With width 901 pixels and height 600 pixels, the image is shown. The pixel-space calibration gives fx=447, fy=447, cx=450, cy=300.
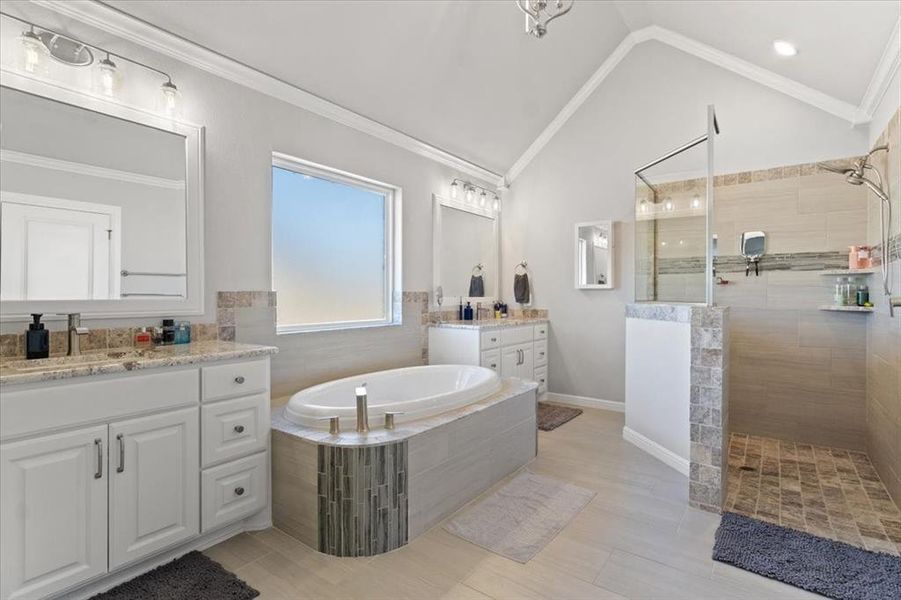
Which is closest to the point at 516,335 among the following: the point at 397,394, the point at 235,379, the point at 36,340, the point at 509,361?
the point at 509,361

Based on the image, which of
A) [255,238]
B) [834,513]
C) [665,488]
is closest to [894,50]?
[834,513]

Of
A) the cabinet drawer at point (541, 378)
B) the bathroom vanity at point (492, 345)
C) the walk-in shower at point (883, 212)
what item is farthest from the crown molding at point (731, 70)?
the cabinet drawer at point (541, 378)

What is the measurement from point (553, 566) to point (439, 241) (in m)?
2.92

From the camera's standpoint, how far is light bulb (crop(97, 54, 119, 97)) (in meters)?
2.12

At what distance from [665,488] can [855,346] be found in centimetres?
201

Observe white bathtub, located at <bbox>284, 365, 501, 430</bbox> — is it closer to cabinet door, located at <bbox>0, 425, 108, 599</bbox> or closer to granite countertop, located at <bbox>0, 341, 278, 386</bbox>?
granite countertop, located at <bbox>0, 341, 278, 386</bbox>

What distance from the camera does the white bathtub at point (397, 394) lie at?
2.28 m

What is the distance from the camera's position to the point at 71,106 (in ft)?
6.79

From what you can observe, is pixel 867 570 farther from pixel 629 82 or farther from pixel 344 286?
pixel 629 82

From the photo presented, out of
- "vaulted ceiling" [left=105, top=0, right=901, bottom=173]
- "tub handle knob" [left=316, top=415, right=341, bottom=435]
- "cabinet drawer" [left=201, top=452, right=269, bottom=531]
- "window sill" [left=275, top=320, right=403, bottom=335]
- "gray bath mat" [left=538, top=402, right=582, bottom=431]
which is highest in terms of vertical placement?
"vaulted ceiling" [left=105, top=0, right=901, bottom=173]

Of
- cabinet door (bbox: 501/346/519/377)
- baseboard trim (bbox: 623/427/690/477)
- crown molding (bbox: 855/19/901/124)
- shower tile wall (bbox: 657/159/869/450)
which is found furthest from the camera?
cabinet door (bbox: 501/346/519/377)

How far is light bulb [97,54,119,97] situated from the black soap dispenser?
110 cm

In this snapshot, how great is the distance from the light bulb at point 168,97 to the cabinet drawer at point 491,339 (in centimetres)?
265

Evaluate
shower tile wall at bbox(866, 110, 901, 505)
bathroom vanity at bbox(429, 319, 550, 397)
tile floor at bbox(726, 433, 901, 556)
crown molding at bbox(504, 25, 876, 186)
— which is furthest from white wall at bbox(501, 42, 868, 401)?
tile floor at bbox(726, 433, 901, 556)
